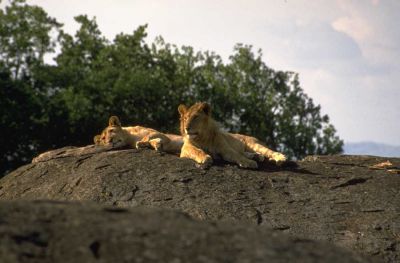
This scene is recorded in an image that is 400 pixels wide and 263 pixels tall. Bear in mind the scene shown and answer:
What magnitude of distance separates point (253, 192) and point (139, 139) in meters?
4.35

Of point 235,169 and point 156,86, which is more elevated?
point 156,86

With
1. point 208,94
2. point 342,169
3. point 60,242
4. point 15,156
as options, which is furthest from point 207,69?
point 60,242

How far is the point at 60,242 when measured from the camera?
5.32m

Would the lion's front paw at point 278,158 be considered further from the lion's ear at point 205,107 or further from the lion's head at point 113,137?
the lion's head at point 113,137

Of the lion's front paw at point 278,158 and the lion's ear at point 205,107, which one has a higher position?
the lion's ear at point 205,107

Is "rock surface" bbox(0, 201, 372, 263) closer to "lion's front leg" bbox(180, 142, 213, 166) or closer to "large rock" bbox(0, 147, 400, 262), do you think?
"large rock" bbox(0, 147, 400, 262)

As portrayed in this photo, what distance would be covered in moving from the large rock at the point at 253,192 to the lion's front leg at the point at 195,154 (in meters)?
0.20

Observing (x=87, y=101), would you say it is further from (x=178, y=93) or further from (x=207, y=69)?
(x=207, y=69)

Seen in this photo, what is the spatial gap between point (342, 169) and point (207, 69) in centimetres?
3494

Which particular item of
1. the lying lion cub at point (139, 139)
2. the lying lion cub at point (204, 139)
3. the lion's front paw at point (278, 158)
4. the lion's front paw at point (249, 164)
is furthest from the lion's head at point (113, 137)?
the lion's front paw at point (278, 158)

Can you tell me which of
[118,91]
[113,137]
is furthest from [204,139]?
[118,91]

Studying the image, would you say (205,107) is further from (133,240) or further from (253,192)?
(133,240)

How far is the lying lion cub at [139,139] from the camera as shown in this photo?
16734 millimetres

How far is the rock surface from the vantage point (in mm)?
5156
